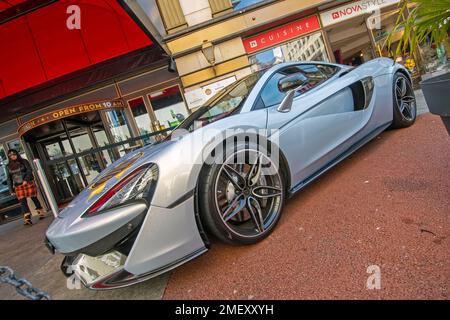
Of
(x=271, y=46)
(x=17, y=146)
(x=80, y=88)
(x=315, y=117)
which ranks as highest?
(x=80, y=88)

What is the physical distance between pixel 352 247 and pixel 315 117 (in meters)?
1.22

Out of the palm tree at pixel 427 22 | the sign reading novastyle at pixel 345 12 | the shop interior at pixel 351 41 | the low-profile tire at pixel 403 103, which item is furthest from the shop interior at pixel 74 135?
the shop interior at pixel 351 41

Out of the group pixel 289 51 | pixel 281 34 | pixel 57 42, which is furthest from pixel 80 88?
pixel 289 51

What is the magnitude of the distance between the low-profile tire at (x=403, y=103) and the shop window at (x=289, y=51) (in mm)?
4641

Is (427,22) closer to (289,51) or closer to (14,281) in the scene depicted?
(14,281)

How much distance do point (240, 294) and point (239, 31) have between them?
290 inches

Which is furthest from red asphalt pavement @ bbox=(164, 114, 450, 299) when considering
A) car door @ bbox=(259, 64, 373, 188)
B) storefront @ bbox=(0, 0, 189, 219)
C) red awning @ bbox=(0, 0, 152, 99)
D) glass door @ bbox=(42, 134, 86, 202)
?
red awning @ bbox=(0, 0, 152, 99)

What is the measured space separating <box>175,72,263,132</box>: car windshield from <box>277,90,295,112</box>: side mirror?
33cm

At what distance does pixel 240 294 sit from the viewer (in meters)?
1.63

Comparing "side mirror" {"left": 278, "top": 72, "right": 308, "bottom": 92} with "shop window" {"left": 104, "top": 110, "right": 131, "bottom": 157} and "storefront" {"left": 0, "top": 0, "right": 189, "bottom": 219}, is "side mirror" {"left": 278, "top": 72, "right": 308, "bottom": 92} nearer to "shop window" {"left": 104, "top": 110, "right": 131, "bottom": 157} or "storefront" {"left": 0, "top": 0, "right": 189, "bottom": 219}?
"storefront" {"left": 0, "top": 0, "right": 189, "bottom": 219}

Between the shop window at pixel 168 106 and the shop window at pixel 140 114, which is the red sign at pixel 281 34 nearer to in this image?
the shop window at pixel 168 106

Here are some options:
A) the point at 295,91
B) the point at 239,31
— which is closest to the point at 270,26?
the point at 239,31

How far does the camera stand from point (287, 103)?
2357 mm

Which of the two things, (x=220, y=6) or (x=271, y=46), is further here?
(x=271, y=46)
